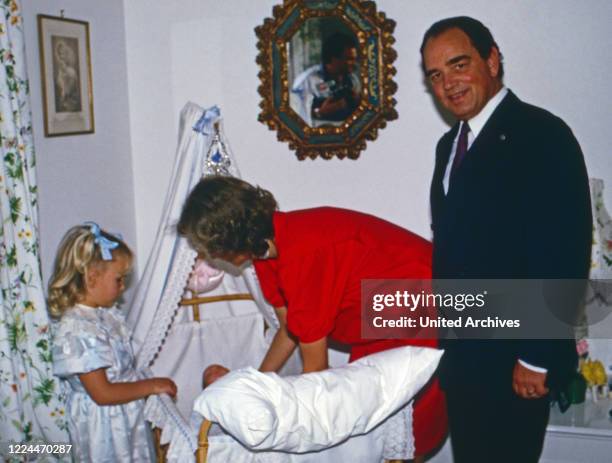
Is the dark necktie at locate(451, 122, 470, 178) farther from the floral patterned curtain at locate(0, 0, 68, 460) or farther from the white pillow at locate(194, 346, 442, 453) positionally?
the floral patterned curtain at locate(0, 0, 68, 460)

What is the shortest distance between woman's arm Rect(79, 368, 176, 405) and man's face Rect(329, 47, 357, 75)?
1367 millimetres

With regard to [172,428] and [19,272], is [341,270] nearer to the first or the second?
[172,428]

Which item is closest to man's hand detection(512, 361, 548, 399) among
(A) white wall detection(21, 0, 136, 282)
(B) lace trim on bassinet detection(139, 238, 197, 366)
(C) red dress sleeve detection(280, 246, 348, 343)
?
(C) red dress sleeve detection(280, 246, 348, 343)

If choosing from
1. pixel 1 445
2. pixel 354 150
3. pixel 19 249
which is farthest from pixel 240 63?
pixel 1 445

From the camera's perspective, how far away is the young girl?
7.38ft

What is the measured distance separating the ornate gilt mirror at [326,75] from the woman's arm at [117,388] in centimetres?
115

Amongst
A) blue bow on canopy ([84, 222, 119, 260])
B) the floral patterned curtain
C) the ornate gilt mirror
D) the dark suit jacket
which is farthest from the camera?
the ornate gilt mirror

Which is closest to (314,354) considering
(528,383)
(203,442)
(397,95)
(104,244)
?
(203,442)

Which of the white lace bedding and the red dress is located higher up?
the red dress

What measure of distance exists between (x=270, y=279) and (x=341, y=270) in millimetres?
335

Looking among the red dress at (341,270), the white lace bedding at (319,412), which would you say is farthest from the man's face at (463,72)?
the white lace bedding at (319,412)

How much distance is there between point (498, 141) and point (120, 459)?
4.90ft

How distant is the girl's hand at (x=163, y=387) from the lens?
2.31m

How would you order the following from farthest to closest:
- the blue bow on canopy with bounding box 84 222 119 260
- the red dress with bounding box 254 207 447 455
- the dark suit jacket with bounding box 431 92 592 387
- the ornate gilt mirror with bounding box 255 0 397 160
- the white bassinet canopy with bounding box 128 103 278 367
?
the ornate gilt mirror with bounding box 255 0 397 160 < the white bassinet canopy with bounding box 128 103 278 367 < the blue bow on canopy with bounding box 84 222 119 260 < the red dress with bounding box 254 207 447 455 < the dark suit jacket with bounding box 431 92 592 387
